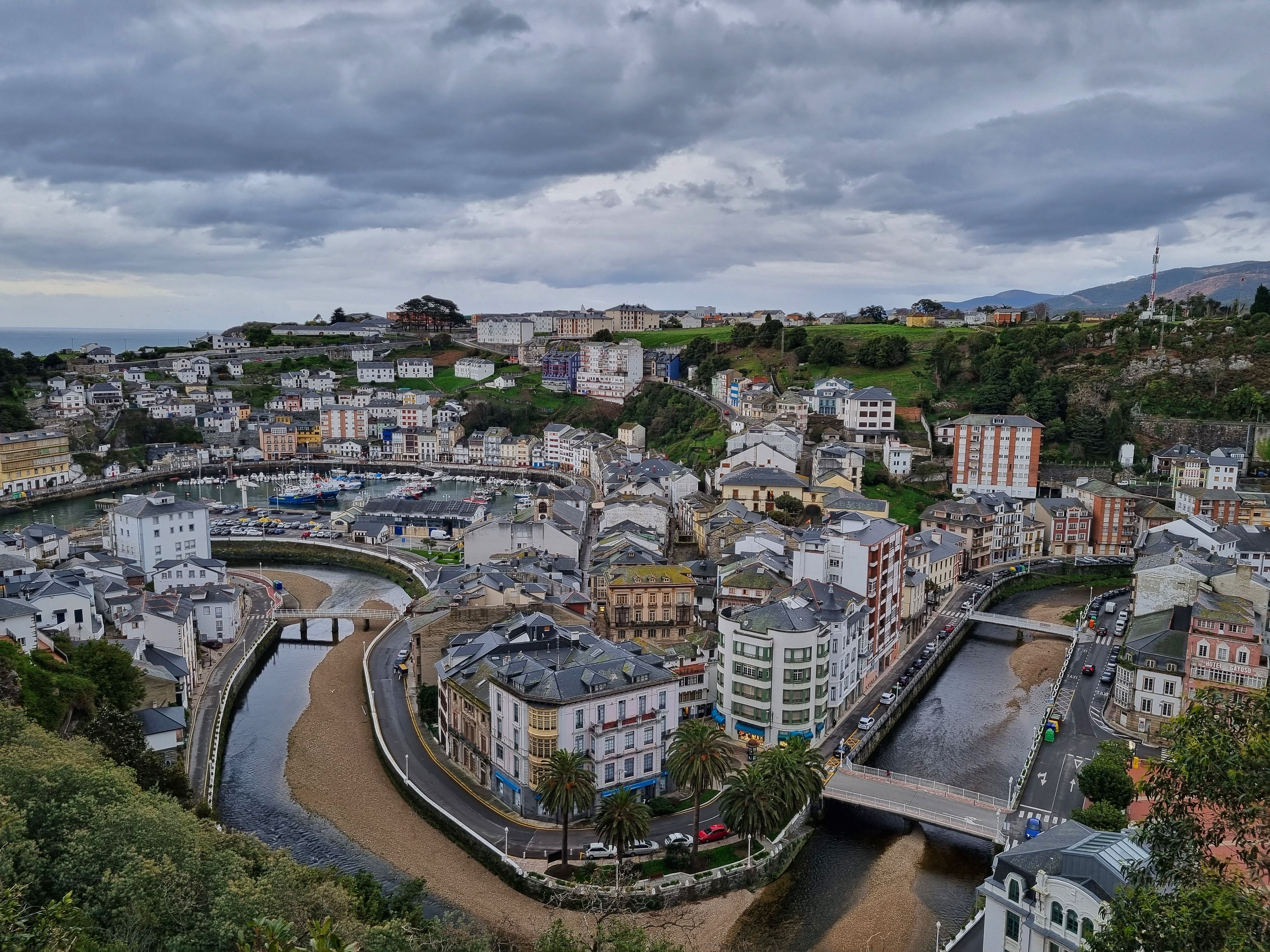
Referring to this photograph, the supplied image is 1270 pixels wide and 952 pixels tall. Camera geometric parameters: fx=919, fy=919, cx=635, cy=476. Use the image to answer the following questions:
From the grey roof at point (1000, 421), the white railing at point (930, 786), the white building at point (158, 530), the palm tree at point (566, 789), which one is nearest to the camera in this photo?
the palm tree at point (566, 789)

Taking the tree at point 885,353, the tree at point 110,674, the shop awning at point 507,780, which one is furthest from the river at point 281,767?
the tree at point 885,353

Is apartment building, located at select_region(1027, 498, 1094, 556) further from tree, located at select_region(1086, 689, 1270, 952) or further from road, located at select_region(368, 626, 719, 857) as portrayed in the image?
tree, located at select_region(1086, 689, 1270, 952)

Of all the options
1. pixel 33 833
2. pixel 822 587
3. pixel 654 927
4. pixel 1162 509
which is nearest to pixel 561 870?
pixel 654 927

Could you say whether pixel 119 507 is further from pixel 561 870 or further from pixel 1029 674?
pixel 1029 674

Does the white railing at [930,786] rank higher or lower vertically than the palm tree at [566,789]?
lower

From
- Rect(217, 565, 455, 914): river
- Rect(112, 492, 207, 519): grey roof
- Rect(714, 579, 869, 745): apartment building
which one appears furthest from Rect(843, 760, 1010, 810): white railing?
Rect(112, 492, 207, 519): grey roof

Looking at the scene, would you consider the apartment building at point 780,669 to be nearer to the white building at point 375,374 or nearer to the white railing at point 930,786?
the white railing at point 930,786
